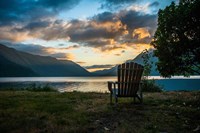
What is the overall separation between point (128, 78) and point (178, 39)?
9.22 feet

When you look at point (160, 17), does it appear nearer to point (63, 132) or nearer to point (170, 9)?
point (170, 9)

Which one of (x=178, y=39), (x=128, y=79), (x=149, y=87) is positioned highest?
(x=178, y=39)

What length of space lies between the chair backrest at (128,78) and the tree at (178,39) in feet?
5.30

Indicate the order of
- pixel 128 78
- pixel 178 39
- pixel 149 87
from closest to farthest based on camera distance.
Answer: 1. pixel 128 78
2. pixel 178 39
3. pixel 149 87

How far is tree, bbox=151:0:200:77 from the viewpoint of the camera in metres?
9.36

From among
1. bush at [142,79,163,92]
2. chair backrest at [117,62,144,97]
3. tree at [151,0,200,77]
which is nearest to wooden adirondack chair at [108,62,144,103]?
chair backrest at [117,62,144,97]

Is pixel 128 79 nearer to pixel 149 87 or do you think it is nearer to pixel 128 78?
pixel 128 78

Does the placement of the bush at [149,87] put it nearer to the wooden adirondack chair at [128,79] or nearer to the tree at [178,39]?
the tree at [178,39]

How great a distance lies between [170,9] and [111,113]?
5.56 meters

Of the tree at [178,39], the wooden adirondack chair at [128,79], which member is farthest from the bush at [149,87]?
the wooden adirondack chair at [128,79]

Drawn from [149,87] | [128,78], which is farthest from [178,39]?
[149,87]

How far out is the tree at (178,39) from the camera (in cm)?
936

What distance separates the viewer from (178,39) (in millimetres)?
9734

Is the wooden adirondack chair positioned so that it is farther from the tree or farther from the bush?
the bush
